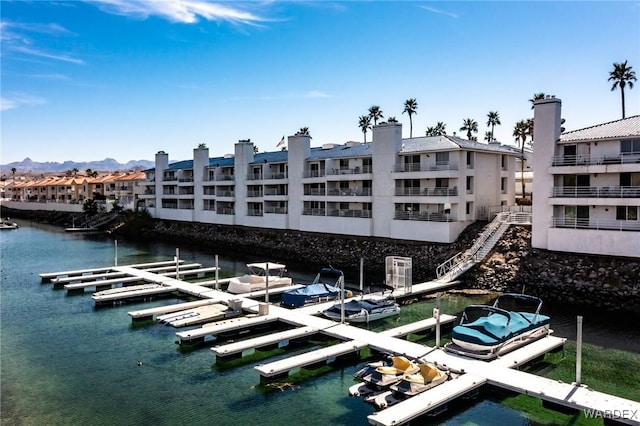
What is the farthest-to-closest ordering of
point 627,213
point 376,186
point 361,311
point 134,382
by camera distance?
1. point 376,186
2. point 627,213
3. point 361,311
4. point 134,382

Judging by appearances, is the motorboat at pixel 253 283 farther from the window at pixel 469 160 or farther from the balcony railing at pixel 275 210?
the balcony railing at pixel 275 210

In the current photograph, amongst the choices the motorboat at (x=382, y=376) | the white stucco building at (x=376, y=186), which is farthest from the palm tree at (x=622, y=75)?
the motorboat at (x=382, y=376)

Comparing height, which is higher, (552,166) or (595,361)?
(552,166)

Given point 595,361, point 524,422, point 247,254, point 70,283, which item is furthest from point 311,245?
point 524,422

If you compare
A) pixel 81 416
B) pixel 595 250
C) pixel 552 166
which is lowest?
pixel 81 416

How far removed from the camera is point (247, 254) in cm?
5903

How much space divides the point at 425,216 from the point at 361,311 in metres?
19.9

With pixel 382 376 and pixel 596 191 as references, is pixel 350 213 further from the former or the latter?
pixel 382 376

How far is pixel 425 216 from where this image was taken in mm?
46406

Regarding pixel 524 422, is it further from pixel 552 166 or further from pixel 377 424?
pixel 552 166

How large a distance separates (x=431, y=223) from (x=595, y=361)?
76.6 feet

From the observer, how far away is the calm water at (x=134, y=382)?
17.9 m

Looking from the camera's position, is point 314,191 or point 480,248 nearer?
point 480,248

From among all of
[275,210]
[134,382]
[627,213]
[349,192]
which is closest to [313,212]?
[349,192]
